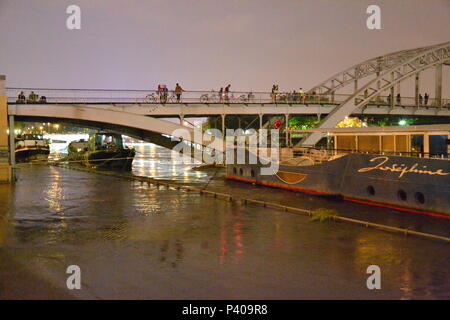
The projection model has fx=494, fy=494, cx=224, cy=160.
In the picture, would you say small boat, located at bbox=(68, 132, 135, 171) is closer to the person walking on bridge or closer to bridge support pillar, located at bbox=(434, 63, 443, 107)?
the person walking on bridge

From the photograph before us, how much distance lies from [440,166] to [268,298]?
12.7m

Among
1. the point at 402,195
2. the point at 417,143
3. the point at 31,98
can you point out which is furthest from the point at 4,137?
the point at 417,143

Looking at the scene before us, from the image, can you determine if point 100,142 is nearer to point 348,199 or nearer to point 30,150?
point 30,150

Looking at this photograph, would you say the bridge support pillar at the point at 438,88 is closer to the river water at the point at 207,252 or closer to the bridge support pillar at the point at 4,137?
the river water at the point at 207,252

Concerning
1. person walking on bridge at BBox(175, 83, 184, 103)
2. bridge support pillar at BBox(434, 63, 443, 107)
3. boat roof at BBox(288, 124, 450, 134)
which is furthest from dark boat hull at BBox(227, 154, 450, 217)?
bridge support pillar at BBox(434, 63, 443, 107)

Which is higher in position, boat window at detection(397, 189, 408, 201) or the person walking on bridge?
the person walking on bridge

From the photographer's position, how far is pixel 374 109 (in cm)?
5725

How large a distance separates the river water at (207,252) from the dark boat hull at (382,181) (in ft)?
2.81

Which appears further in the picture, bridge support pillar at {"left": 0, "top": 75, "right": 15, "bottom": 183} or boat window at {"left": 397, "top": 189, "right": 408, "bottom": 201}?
bridge support pillar at {"left": 0, "top": 75, "right": 15, "bottom": 183}

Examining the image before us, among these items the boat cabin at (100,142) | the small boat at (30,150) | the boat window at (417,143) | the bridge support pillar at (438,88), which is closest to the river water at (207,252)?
the boat window at (417,143)

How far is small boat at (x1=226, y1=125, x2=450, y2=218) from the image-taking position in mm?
19984

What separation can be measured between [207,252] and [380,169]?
1207cm
